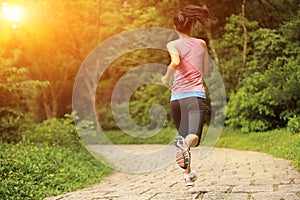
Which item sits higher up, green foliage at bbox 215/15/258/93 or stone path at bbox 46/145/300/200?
green foliage at bbox 215/15/258/93

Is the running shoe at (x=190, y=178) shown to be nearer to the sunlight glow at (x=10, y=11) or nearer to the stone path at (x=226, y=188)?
the stone path at (x=226, y=188)

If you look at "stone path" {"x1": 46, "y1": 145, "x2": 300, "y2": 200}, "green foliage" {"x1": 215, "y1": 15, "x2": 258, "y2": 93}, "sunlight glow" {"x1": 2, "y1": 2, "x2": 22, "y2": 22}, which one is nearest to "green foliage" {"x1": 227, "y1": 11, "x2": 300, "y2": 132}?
"green foliage" {"x1": 215, "y1": 15, "x2": 258, "y2": 93}

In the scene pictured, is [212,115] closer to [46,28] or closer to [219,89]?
[219,89]

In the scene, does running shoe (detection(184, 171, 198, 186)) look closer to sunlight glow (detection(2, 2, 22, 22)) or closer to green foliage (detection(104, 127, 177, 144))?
sunlight glow (detection(2, 2, 22, 22))

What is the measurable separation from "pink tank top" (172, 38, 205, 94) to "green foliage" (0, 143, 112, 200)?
2.73 meters

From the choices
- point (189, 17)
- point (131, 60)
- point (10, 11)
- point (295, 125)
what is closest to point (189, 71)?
point (189, 17)

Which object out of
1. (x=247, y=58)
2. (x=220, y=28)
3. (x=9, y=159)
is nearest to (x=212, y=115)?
(x=247, y=58)

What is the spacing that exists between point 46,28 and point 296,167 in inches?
629

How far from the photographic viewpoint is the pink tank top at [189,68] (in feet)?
15.7

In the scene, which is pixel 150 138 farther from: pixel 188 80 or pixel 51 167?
pixel 188 80

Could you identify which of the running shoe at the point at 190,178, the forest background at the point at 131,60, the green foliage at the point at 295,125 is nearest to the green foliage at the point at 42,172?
the forest background at the point at 131,60

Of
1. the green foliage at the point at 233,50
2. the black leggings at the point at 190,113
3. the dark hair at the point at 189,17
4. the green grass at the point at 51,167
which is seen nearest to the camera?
the black leggings at the point at 190,113

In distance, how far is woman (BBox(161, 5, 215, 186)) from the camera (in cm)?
475

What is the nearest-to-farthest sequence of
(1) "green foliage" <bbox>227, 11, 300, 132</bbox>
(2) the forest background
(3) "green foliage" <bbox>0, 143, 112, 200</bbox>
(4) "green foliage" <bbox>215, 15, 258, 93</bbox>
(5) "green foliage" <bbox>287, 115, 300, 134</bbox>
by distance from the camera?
(3) "green foliage" <bbox>0, 143, 112, 200</bbox> < (2) the forest background < (5) "green foliage" <bbox>287, 115, 300, 134</bbox> < (1) "green foliage" <bbox>227, 11, 300, 132</bbox> < (4) "green foliage" <bbox>215, 15, 258, 93</bbox>
